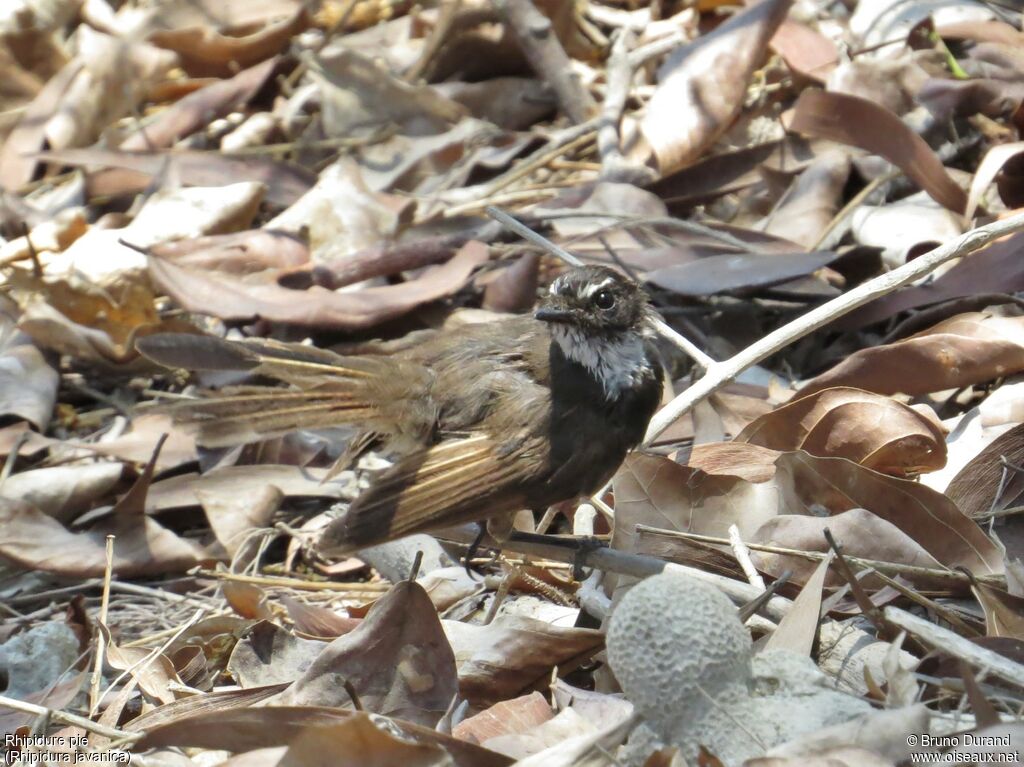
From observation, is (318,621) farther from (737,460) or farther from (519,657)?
(737,460)

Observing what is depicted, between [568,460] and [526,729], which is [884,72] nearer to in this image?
[568,460]

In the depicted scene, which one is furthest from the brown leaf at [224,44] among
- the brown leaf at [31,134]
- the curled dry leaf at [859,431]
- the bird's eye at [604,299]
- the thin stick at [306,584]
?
the curled dry leaf at [859,431]

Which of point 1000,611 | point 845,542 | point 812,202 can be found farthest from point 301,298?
point 1000,611

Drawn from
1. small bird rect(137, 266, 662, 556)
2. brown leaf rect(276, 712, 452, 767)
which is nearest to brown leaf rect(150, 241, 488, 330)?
small bird rect(137, 266, 662, 556)

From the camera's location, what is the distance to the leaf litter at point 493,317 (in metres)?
3.04

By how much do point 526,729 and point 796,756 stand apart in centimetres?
84

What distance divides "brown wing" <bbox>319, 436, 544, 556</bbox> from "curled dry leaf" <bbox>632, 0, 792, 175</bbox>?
2.16 meters

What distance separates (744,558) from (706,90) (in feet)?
9.59

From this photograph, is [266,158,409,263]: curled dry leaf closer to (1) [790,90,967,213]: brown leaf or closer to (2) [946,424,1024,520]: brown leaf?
(1) [790,90,967,213]: brown leaf

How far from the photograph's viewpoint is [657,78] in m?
6.27

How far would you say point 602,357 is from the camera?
4188 mm

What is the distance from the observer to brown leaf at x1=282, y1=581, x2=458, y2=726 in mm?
3141

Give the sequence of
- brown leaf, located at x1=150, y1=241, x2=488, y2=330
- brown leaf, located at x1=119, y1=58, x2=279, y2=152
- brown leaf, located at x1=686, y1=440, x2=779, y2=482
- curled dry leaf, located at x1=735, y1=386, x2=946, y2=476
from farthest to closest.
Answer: brown leaf, located at x1=119, y1=58, x2=279, y2=152, brown leaf, located at x1=150, y1=241, x2=488, y2=330, brown leaf, located at x1=686, y1=440, x2=779, y2=482, curled dry leaf, located at x1=735, y1=386, x2=946, y2=476

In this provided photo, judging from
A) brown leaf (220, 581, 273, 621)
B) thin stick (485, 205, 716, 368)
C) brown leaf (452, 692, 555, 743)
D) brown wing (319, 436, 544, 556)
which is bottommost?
brown leaf (220, 581, 273, 621)
